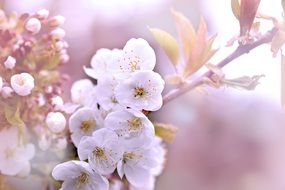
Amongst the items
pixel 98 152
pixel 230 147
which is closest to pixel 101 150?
pixel 98 152

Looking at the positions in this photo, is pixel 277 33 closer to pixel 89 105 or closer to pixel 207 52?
pixel 207 52

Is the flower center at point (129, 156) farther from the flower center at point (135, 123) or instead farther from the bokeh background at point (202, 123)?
the bokeh background at point (202, 123)

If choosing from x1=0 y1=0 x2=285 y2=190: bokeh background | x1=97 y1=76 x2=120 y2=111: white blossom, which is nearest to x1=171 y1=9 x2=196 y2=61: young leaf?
x1=97 y1=76 x2=120 y2=111: white blossom

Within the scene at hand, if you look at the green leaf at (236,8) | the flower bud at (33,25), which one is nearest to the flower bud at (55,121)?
the flower bud at (33,25)

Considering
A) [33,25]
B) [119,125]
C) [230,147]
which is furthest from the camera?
[230,147]

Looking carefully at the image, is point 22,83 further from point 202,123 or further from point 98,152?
point 202,123

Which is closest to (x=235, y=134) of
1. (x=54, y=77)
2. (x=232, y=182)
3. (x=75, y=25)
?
(x=232, y=182)
